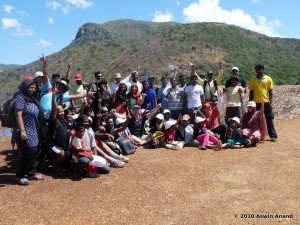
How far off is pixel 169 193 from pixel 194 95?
12.6 feet

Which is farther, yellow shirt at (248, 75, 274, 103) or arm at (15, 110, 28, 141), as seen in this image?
yellow shirt at (248, 75, 274, 103)

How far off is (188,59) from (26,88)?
2040 inches

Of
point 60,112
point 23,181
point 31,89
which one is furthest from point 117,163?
point 31,89

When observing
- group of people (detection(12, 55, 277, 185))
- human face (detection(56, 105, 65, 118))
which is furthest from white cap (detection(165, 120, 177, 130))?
human face (detection(56, 105, 65, 118))

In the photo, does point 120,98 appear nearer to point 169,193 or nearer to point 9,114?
point 9,114

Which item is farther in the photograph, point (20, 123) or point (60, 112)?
point (60, 112)

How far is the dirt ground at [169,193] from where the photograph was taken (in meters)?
4.67

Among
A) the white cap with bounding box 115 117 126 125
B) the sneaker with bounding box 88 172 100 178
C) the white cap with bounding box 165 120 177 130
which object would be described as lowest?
the sneaker with bounding box 88 172 100 178

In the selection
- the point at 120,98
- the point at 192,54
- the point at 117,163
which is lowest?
the point at 117,163

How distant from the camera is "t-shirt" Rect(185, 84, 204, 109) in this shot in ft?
29.0

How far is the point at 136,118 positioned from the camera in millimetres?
8742

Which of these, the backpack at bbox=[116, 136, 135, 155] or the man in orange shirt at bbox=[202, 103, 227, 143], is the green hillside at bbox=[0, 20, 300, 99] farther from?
the backpack at bbox=[116, 136, 135, 155]

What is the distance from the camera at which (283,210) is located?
4.87 metres

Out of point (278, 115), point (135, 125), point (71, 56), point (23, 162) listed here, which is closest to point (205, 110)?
point (135, 125)
